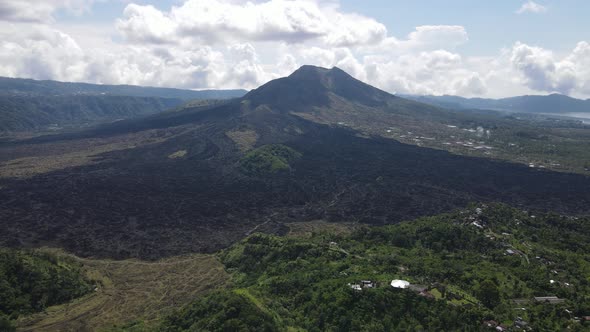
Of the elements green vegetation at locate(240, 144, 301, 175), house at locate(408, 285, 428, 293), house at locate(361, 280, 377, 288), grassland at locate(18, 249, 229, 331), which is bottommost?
grassland at locate(18, 249, 229, 331)

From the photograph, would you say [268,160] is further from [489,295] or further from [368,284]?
[489,295]

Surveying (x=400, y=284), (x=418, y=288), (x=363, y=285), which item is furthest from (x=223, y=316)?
(x=418, y=288)

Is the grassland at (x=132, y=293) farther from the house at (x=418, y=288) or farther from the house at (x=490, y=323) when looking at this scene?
the house at (x=490, y=323)

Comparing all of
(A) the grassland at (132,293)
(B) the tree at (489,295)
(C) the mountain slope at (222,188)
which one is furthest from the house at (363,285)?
(C) the mountain slope at (222,188)

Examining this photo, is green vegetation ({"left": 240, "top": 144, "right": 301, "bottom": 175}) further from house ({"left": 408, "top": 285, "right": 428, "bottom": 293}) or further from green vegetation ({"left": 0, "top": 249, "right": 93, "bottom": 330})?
house ({"left": 408, "top": 285, "right": 428, "bottom": 293})

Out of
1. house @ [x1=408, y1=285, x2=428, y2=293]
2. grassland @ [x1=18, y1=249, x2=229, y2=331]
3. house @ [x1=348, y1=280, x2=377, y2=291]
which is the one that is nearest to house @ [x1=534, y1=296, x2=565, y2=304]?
house @ [x1=408, y1=285, x2=428, y2=293]

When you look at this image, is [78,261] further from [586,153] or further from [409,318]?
[586,153]
